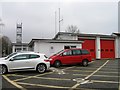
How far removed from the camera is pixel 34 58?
13891mm

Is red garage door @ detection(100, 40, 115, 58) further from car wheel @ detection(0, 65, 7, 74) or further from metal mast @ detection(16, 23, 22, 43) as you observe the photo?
metal mast @ detection(16, 23, 22, 43)

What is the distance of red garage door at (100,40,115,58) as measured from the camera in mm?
28438

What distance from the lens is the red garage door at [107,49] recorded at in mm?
28438

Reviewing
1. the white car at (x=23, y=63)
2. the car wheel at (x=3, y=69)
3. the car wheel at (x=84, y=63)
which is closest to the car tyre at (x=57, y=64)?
the car wheel at (x=84, y=63)

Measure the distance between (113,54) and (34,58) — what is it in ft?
59.0

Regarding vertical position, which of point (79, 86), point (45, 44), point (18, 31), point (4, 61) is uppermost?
point (18, 31)

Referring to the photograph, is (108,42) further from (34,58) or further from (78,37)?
(34,58)

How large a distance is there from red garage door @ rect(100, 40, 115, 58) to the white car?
52.2 ft

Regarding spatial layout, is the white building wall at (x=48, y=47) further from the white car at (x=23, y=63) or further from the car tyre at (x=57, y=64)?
the white car at (x=23, y=63)

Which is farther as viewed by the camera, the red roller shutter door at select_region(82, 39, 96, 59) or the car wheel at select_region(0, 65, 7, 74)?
the red roller shutter door at select_region(82, 39, 96, 59)

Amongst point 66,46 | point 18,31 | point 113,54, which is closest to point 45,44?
point 66,46

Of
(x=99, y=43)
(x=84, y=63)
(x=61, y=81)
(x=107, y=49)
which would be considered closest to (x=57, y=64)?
(x=84, y=63)

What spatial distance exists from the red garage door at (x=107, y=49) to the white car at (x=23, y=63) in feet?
52.2

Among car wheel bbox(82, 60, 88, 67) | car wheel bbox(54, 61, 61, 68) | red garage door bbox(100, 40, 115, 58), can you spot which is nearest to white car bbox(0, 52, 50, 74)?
car wheel bbox(54, 61, 61, 68)
